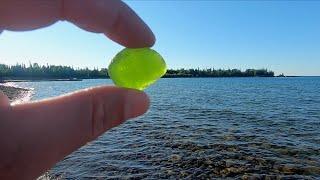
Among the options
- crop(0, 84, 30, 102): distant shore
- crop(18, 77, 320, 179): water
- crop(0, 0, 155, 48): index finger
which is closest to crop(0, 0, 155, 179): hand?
crop(0, 0, 155, 48): index finger

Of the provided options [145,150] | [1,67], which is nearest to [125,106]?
[145,150]

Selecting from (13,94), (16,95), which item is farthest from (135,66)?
(13,94)

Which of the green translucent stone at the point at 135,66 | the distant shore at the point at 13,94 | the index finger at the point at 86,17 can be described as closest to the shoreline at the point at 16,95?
the distant shore at the point at 13,94

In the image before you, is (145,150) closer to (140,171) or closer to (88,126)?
(140,171)

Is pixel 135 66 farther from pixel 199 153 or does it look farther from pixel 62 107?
pixel 199 153

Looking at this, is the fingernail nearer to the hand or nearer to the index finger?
the hand
